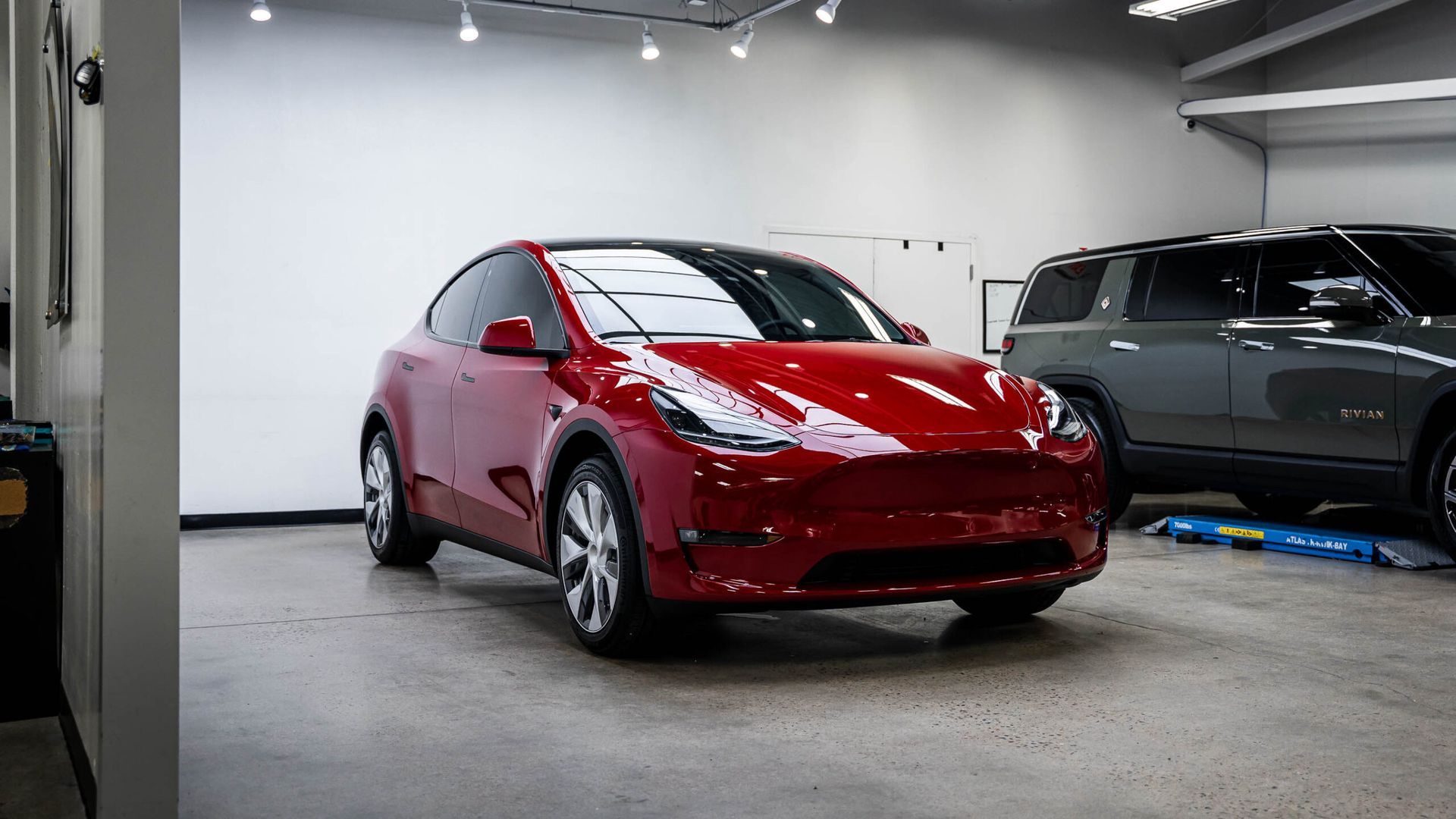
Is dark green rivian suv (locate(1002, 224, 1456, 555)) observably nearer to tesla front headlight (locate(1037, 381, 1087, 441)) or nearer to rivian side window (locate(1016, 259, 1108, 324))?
rivian side window (locate(1016, 259, 1108, 324))

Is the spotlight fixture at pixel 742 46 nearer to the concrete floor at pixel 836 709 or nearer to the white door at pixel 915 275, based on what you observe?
the white door at pixel 915 275

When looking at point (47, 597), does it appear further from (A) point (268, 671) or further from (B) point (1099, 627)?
(B) point (1099, 627)

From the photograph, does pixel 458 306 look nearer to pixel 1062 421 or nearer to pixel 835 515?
pixel 835 515

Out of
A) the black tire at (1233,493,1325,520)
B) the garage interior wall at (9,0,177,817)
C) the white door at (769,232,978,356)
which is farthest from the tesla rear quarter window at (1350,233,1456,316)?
the garage interior wall at (9,0,177,817)

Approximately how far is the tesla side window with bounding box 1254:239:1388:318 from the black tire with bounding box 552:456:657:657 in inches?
169

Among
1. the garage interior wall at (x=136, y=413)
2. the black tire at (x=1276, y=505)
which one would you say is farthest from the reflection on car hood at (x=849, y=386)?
the black tire at (x=1276, y=505)

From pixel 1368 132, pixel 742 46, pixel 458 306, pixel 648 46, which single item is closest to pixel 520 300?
pixel 458 306

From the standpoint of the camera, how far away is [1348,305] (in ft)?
20.3

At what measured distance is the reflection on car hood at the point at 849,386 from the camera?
3.92 meters

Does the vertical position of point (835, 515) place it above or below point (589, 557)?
above

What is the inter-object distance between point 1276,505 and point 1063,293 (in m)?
2.31

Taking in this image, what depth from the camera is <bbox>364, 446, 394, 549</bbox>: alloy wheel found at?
6141 millimetres

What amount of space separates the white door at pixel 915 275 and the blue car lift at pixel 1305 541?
3.36 m

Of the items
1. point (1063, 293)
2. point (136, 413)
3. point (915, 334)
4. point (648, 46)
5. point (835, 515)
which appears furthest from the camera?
point (648, 46)
